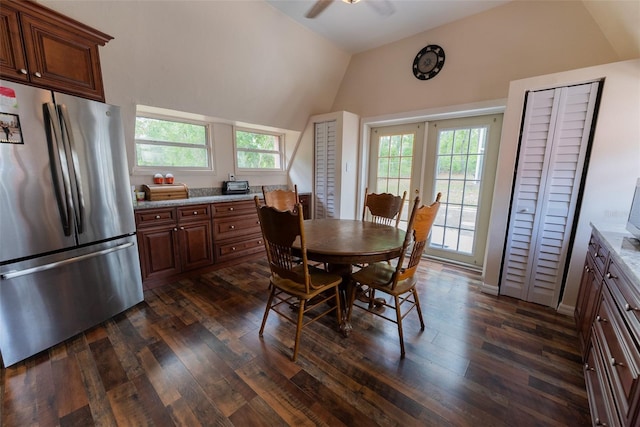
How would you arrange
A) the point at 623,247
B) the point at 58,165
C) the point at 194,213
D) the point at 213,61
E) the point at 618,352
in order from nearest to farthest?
the point at 618,352 < the point at 623,247 < the point at 58,165 < the point at 213,61 < the point at 194,213

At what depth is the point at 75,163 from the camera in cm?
175

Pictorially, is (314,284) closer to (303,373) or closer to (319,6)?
(303,373)

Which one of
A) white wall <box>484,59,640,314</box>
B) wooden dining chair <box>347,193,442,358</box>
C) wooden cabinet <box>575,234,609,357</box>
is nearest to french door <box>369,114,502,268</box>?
Result: white wall <box>484,59,640,314</box>

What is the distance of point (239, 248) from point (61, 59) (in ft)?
7.69

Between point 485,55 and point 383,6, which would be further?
point 485,55

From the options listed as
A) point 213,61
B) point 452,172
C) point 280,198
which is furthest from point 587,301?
point 213,61

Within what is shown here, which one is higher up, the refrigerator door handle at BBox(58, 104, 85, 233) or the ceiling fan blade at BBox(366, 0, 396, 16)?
the ceiling fan blade at BBox(366, 0, 396, 16)

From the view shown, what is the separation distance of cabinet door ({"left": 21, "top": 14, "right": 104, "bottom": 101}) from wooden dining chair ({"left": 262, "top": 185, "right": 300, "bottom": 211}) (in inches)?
60.7

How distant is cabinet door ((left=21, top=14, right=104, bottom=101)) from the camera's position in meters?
1.61

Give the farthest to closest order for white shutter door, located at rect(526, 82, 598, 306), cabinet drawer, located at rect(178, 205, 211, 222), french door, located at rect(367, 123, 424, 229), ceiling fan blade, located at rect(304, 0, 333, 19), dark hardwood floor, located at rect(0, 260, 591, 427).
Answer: french door, located at rect(367, 123, 424, 229) → cabinet drawer, located at rect(178, 205, 211, 222) → white shutter door, located at rect(526, 82, 598, 306) → ceiling fan blade, located at rect(304, 0, 333, 19) → dark hardwood floor, located at rect(0, 260, 591, 427)

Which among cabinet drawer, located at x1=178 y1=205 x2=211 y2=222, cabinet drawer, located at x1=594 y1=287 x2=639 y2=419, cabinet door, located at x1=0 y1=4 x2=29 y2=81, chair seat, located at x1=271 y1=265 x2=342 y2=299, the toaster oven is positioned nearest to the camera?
cabinet drawer, located at x1=594 y1=287 x2=639 y2=419

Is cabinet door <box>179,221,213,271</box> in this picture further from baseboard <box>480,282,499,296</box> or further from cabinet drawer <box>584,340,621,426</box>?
cabinet drawer <box>584,340,621,426</box>

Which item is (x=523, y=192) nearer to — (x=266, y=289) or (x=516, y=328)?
(x=516, y=328)

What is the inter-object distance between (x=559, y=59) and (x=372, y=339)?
3.06 meters
